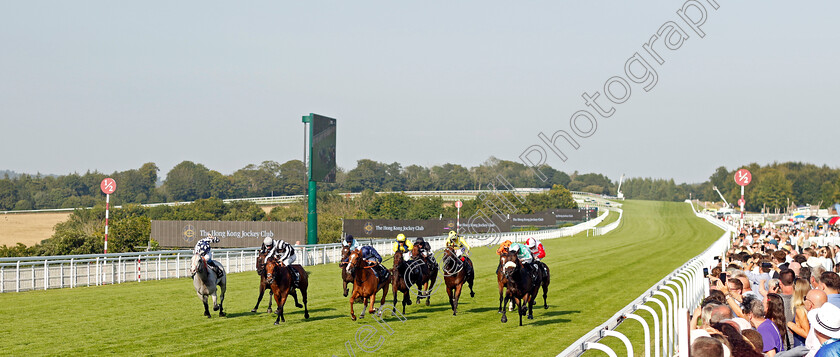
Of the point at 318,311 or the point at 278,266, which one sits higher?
the point at 278,266

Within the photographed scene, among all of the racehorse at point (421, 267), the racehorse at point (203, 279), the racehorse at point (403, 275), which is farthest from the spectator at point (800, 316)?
the racehorse at point (203, 279)

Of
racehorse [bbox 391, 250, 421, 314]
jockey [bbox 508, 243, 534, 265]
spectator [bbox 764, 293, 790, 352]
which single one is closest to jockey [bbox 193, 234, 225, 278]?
racehorse [bbox 391, 250, 421, 314]

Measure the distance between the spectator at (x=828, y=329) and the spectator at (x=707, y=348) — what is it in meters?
1.12

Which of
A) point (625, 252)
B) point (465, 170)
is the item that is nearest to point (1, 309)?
point (625, 252)

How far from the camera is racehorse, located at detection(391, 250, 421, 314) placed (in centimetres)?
1270

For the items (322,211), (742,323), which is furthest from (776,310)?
(322,211)

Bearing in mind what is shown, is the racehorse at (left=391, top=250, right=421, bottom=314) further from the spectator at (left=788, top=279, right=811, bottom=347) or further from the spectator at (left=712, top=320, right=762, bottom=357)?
the spectator at (left=712, top=320, right=762, bottom=357)

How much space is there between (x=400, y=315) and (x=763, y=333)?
319 inches

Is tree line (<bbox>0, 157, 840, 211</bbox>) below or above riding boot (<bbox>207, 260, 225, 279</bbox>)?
above

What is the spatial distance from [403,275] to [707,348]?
9663 millimetres

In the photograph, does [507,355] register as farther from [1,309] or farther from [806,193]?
[806,193]

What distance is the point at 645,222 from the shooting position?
72.3 metres

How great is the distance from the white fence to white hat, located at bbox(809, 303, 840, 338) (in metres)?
0.81

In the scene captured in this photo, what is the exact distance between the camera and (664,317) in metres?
5.93
